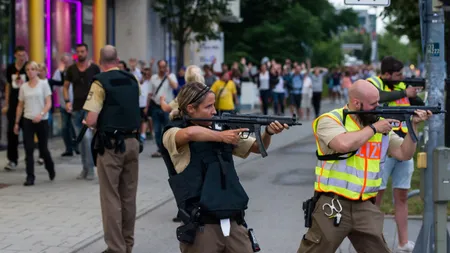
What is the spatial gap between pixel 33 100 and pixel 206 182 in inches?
289

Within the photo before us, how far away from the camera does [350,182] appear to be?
571cm

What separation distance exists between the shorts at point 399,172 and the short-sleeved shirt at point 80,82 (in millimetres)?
5649

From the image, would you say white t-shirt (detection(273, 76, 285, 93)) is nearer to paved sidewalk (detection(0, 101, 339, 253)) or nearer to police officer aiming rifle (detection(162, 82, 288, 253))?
paved sidewalk (detection(0, 101, 339, 253))

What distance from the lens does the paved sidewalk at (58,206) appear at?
858 cm

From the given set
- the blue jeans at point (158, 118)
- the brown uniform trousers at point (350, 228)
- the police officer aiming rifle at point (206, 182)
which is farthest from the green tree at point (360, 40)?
the police officer aiming rifle at point (206, 182)

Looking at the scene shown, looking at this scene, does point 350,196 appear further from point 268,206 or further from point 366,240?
point 268,206

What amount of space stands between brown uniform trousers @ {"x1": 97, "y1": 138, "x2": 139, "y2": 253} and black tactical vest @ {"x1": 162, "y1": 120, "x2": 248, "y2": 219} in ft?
8.49

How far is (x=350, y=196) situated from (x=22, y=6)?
1311cm

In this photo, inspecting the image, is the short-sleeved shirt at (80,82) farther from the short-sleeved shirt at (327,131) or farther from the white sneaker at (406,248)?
the short-sleeved shirt at (327,131)

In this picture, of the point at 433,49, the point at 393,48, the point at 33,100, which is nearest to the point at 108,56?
the point at 433,49

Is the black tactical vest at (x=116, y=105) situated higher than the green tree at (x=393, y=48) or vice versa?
the green tree at (x=393, y=48)

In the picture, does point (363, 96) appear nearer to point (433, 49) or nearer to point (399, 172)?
point (433, 49)

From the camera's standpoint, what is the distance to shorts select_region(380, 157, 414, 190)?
8.09 m

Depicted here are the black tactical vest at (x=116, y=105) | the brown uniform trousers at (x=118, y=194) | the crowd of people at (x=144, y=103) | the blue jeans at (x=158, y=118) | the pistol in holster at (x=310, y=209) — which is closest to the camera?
the crowd of people at (x=144, y=103)
